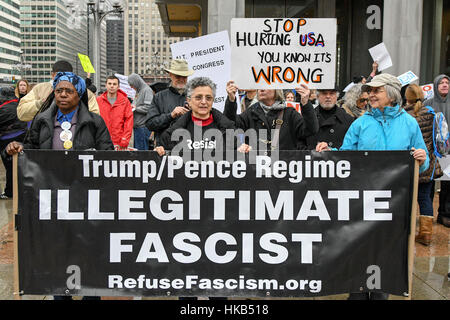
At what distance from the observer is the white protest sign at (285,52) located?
15.2ft

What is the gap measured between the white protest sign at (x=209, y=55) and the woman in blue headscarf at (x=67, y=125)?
282 cm

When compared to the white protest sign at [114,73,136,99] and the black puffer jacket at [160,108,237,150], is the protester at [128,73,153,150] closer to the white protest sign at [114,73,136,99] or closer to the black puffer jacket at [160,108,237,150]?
the white protest sign at [114,73,136,99]

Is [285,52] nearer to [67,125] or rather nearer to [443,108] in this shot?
[67,125]

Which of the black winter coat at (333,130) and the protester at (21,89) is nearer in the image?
the black winter coat at (333,130)

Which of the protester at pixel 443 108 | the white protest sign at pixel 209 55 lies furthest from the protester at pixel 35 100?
the protester at pixel 443 108

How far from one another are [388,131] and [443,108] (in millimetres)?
4493

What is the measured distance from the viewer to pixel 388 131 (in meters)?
4.33

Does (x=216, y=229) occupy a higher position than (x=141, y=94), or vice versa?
(x=141, y=94)

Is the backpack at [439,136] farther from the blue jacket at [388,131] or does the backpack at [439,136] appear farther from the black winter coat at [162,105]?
the black winter coat at [162,105]

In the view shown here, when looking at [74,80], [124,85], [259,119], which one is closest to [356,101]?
[259,119]

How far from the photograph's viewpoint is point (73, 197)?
377cm

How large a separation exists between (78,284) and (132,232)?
0.53 meters

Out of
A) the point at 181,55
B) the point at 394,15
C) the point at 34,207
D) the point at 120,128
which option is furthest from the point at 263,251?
the point at 394,15

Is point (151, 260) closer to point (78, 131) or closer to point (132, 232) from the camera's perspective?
point (132, 232)
